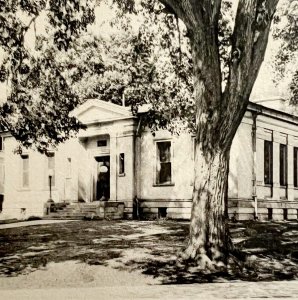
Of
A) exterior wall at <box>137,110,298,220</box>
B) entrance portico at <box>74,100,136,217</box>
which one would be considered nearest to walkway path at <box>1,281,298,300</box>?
exterior wall at <box>137,110,298,220</box>

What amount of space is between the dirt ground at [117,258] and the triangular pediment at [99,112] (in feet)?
25.9

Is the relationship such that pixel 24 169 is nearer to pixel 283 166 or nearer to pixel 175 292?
pixel 283 166

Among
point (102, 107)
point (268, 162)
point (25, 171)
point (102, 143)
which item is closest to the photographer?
point (102, 107)

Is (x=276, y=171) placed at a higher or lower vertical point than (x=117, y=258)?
higher

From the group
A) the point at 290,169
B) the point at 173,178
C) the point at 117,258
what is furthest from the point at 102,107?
the point at 117,258

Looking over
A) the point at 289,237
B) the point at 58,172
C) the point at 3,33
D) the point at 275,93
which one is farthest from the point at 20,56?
the point at 275,93

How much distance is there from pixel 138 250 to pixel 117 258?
0.99m

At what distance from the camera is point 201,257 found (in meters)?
10.7

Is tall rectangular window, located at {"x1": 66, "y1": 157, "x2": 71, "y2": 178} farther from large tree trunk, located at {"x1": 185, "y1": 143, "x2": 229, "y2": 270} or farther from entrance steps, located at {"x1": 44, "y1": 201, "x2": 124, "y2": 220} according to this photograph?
large tree trunk, located at {"x1": 185, "y1": 143, "x2": 229, "y2": 270}

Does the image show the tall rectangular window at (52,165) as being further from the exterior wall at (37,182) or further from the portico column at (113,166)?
the portico column at (113,166)

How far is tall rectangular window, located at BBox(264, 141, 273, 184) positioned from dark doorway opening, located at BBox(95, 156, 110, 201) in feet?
22.7

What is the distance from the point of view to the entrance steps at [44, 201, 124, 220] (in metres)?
22.0

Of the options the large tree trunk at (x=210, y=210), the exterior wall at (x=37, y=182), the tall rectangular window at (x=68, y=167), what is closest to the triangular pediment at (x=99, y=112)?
the exterior wall at (x=37, y=182)

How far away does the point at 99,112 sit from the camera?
79.9ft
